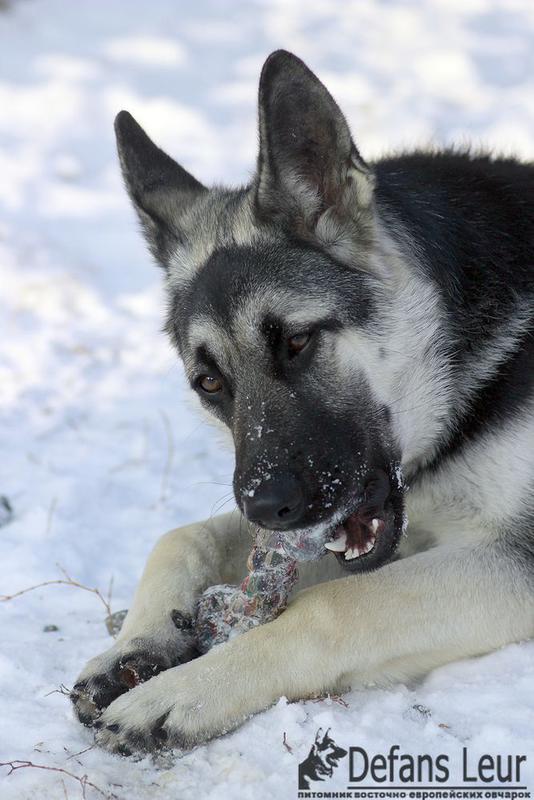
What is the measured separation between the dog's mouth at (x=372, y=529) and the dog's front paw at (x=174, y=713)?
575mm

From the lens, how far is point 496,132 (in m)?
9.55

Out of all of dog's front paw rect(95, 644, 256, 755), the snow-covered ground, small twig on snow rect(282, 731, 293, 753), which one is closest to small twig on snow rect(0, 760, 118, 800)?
the snow-covered ground

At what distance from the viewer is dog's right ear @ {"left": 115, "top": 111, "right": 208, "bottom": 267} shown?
4.18 metres

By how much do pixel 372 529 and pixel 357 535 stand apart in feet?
0.19

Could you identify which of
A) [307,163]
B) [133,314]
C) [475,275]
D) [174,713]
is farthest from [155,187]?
[133,314]

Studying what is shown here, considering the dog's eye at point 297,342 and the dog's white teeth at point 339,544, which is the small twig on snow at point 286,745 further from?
the dog's eye at point 297,342

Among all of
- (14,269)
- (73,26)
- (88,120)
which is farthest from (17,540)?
(73,26)

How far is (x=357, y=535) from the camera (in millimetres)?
3422

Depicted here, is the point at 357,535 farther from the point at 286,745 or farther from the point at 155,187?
the point at 155,187

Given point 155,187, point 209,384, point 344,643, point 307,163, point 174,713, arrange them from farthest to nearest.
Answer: point 155,187 < point 209,384 < point 307,163 < point 344,643 < point 174,713

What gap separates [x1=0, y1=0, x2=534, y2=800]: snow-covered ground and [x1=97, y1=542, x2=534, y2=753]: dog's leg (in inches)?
3.6

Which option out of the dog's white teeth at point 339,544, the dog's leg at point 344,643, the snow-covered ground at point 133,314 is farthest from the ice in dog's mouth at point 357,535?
the snow-covered ground at point 133,314

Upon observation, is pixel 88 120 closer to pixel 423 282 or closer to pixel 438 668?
pixel 423 282

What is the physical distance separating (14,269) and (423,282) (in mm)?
4912
